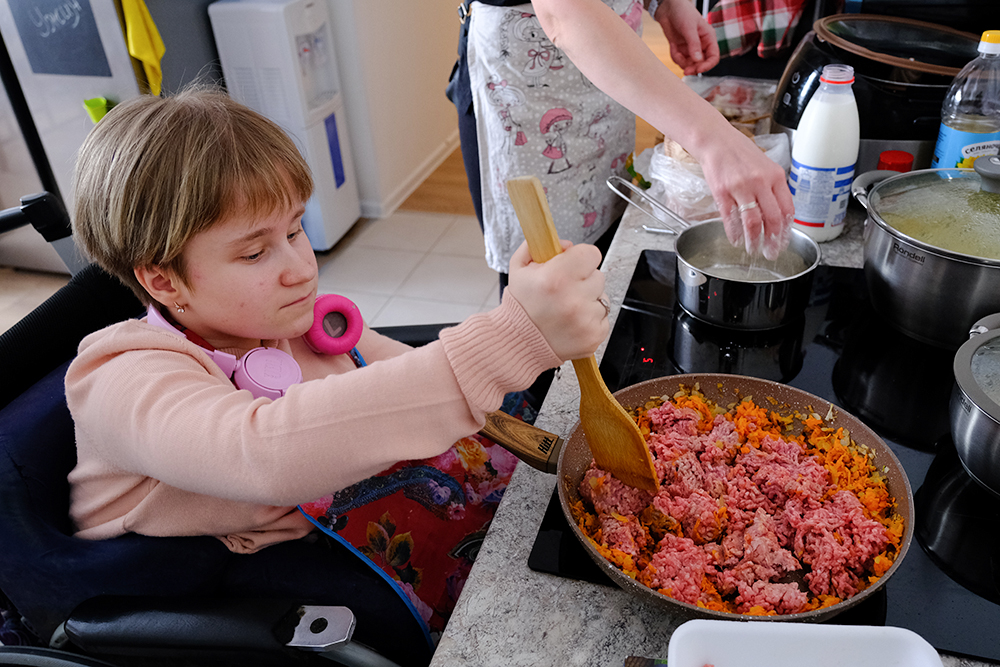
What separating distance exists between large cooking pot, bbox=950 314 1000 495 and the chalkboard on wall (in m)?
2.70

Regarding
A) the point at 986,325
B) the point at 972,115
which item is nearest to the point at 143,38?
the point at 972,115

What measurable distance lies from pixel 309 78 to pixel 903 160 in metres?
2.20

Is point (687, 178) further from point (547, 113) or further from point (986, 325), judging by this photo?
point (986, 325)

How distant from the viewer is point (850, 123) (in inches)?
44.0

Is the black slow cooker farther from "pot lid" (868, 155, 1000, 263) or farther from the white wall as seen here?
the white wall

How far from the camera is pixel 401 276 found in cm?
290

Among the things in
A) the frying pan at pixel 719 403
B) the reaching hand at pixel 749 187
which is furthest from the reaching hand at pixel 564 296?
the reaching hand at pixel 749 187

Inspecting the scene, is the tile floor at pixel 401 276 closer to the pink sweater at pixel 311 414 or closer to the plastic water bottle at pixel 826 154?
the plastic water bottle at pixel 826 154

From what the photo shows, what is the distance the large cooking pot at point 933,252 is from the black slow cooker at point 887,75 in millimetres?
236

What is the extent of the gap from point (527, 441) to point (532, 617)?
0.20m

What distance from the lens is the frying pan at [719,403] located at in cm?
55

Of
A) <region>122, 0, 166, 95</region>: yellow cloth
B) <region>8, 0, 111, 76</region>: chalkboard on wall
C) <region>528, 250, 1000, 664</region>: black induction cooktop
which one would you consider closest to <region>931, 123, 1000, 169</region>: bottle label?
<region>528, 250, 1000, 664</region>: black induction cooktop

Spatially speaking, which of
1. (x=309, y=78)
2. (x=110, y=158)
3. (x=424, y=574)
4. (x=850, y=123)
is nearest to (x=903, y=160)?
(x=850, y=123)

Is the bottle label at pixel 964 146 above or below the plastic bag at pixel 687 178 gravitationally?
above
